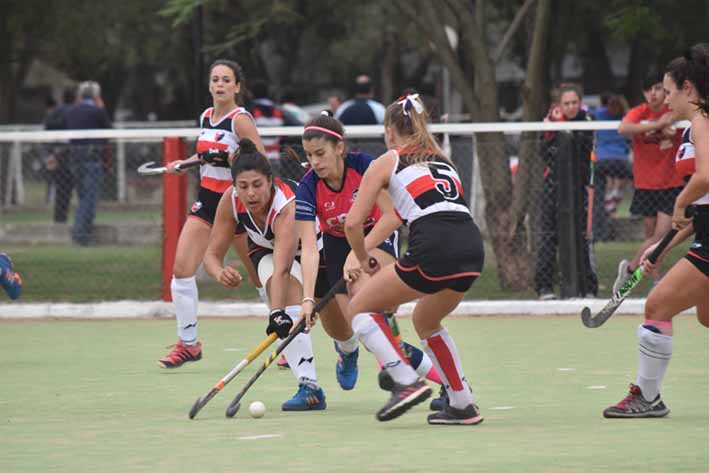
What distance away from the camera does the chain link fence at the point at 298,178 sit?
1361 cm

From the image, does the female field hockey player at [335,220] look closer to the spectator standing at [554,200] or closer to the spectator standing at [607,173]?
the spectator standing at [554,200]

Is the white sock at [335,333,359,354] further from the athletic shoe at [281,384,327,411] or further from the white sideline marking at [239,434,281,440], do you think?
the white sideline marking at [239,434,281,440]

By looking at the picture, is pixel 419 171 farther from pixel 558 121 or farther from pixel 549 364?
pixel 558 121

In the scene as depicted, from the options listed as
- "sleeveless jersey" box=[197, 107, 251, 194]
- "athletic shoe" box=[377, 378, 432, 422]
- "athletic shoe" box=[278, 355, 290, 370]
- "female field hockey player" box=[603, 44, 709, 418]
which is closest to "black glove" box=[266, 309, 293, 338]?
"athletic shoe" box=[377, 378, 432, 422]

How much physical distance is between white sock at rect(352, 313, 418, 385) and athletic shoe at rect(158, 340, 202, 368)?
2.95 metres

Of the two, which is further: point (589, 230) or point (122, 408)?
point (589, 230)

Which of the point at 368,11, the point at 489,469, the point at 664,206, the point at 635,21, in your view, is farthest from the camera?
the point at 368,11

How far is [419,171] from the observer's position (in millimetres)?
7445

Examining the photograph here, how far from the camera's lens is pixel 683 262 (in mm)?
7578

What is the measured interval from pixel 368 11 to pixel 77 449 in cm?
2686

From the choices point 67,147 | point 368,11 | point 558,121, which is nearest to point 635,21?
point 558,121

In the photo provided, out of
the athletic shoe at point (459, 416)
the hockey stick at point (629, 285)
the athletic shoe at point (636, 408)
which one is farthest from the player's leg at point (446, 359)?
the hockey stick at point (629, 285)

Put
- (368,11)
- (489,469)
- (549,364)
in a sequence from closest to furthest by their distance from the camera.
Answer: (489,469), (549,364), (368,11)

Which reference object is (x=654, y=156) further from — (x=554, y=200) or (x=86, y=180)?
(x=86, y=180)
